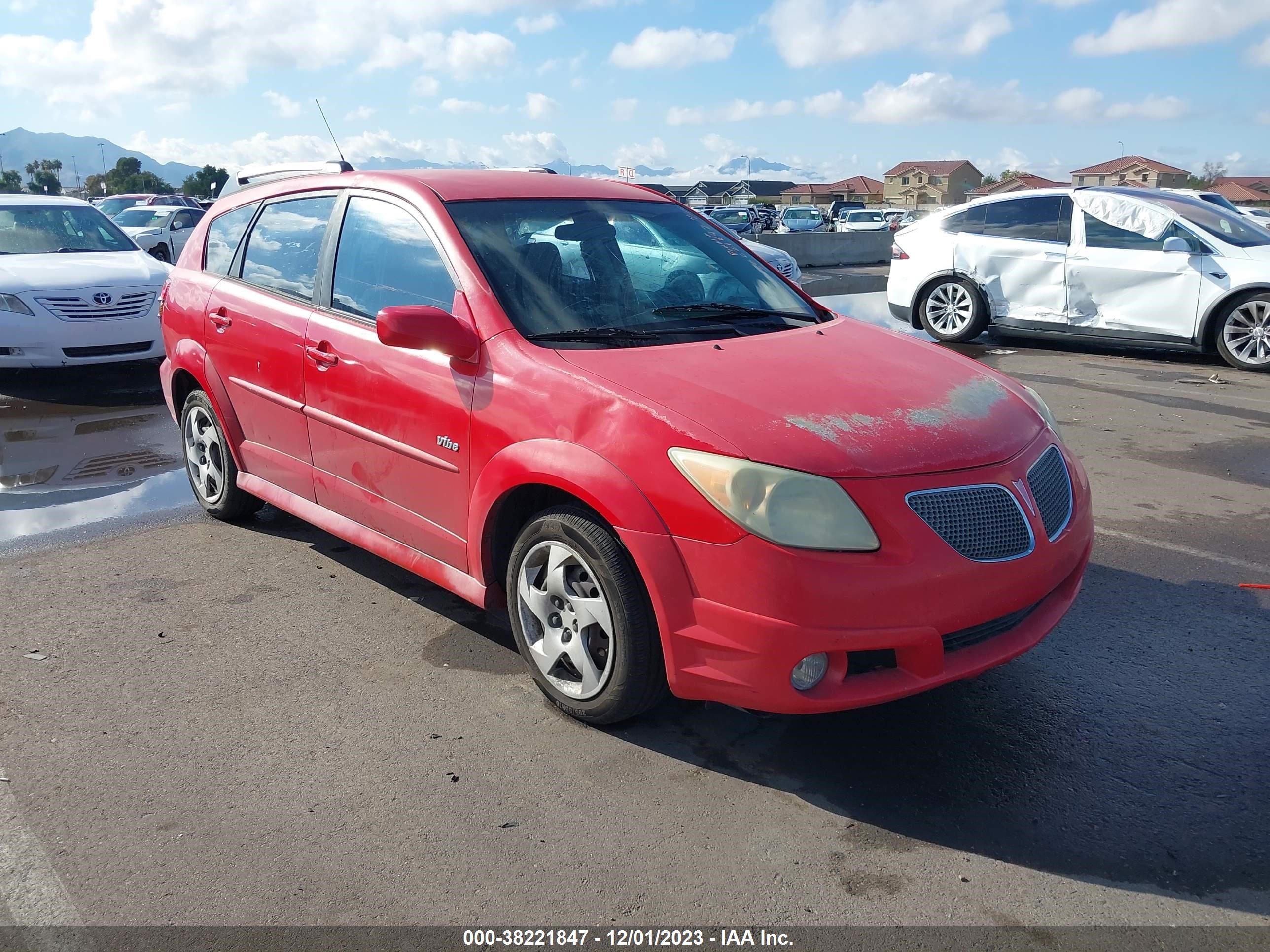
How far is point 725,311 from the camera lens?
4.00 metres

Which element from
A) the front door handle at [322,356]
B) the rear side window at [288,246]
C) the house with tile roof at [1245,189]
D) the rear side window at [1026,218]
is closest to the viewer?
the front door handle at [322,356]

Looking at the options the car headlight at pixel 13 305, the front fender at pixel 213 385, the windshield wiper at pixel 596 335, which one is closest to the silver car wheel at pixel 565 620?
the windshield wiper at pixel 596 335

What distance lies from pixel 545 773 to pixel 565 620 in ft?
1.58

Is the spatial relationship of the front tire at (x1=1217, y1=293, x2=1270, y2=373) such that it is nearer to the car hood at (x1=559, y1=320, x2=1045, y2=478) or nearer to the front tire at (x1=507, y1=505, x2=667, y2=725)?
the car hood at (x1=559, y1=320, x2=1045, y2=478)

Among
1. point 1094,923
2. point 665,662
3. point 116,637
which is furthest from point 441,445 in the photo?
point 1094,923

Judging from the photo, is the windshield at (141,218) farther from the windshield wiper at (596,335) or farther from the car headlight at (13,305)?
the windshield wiper at (596,335)

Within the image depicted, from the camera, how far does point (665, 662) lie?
303 centimetres

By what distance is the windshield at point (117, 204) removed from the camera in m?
31.2

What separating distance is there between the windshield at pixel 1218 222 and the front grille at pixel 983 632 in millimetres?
8332

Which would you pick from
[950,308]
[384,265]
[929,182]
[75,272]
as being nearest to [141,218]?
[75,272]

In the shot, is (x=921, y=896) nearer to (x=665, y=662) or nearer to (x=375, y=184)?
(x=665, y=662)

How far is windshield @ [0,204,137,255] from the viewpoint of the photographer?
Result: 32.0 feet

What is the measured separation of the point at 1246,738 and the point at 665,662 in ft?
6.16

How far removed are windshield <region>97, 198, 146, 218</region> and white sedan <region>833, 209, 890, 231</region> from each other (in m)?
26.4
